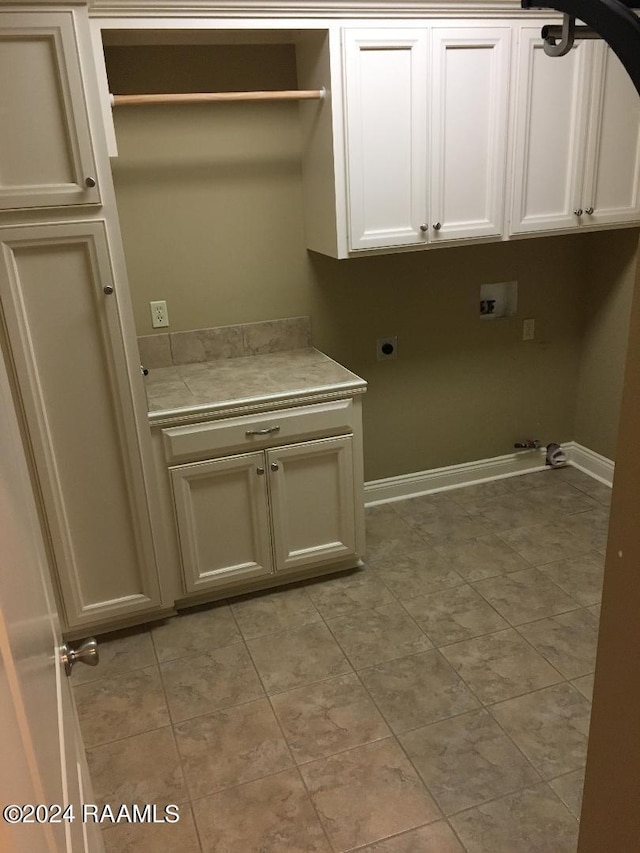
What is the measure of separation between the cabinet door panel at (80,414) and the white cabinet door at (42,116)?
117 millimetres

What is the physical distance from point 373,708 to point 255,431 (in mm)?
1071

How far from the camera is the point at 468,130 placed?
2.81 metres

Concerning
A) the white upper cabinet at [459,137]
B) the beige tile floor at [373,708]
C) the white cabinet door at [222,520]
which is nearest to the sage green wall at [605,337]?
the white upper cabinet at [459,137]

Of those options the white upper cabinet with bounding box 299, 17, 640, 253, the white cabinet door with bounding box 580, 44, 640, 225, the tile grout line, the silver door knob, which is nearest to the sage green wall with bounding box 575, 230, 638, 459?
the white cabinet door with bounding box 580, 44, 640, 225

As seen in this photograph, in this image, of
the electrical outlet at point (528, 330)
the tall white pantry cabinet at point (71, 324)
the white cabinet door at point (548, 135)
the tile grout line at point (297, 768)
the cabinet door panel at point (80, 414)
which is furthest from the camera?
the electrical outlet at point (528, 330)

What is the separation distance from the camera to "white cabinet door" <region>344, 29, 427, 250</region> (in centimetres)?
259

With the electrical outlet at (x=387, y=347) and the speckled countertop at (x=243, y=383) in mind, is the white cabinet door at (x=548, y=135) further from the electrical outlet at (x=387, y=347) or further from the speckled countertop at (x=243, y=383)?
the speckled countertop at (x=243, y=383)

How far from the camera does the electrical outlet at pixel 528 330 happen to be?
3.64 m

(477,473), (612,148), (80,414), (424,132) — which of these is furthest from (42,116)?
(477,473)

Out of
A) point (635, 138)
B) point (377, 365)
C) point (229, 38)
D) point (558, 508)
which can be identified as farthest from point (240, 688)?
point (635, 138)

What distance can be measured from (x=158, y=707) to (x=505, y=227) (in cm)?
236

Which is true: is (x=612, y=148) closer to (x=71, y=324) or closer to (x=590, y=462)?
(x=590, y=462)

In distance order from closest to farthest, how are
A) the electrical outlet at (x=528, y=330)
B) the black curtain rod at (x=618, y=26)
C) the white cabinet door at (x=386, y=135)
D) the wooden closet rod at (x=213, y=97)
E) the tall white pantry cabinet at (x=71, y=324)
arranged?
the black curtain rod at (x=618, y=26)
the tall white pantry cabinet at (x=71, y=324)
the wooden closet rod at (x=213, y=97)
the white cabinet door at (x=386, y=135)
the electrical outlet at (x=528, y=330)

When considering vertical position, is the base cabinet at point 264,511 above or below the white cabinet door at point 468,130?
below
